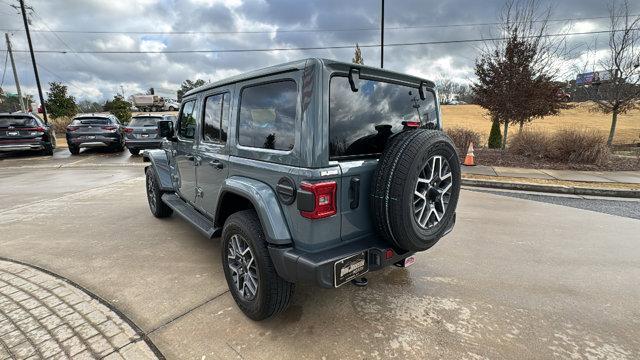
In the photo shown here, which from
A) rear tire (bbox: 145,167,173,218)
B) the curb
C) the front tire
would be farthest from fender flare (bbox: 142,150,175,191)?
the curb

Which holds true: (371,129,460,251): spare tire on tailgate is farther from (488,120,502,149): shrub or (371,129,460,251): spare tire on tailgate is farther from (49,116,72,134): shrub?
(49,116,72,134): shrub

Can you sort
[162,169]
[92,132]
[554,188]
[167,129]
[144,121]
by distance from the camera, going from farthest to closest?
[92,132] → [144,121] → [554,188] → [162,169] → [167,129]

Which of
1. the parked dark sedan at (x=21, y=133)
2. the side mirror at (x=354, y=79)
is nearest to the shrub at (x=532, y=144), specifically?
the side mirror at (x=354, y=79)

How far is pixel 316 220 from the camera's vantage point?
2.14m

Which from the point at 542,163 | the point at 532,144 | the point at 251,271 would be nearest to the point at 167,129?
the point at 251,271

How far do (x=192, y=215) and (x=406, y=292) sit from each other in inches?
95.1

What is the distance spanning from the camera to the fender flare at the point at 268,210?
224cm

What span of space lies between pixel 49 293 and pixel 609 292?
202 inches

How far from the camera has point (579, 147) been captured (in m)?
10.1

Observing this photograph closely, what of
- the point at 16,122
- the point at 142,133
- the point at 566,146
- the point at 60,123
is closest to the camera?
the point at 566,146

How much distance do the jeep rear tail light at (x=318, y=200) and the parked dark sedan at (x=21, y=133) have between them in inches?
571

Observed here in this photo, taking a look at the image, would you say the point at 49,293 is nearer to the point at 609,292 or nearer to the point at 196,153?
the point at 196,153

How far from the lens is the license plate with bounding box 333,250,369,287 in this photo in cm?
214

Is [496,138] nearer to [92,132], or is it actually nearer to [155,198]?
[155,198]
